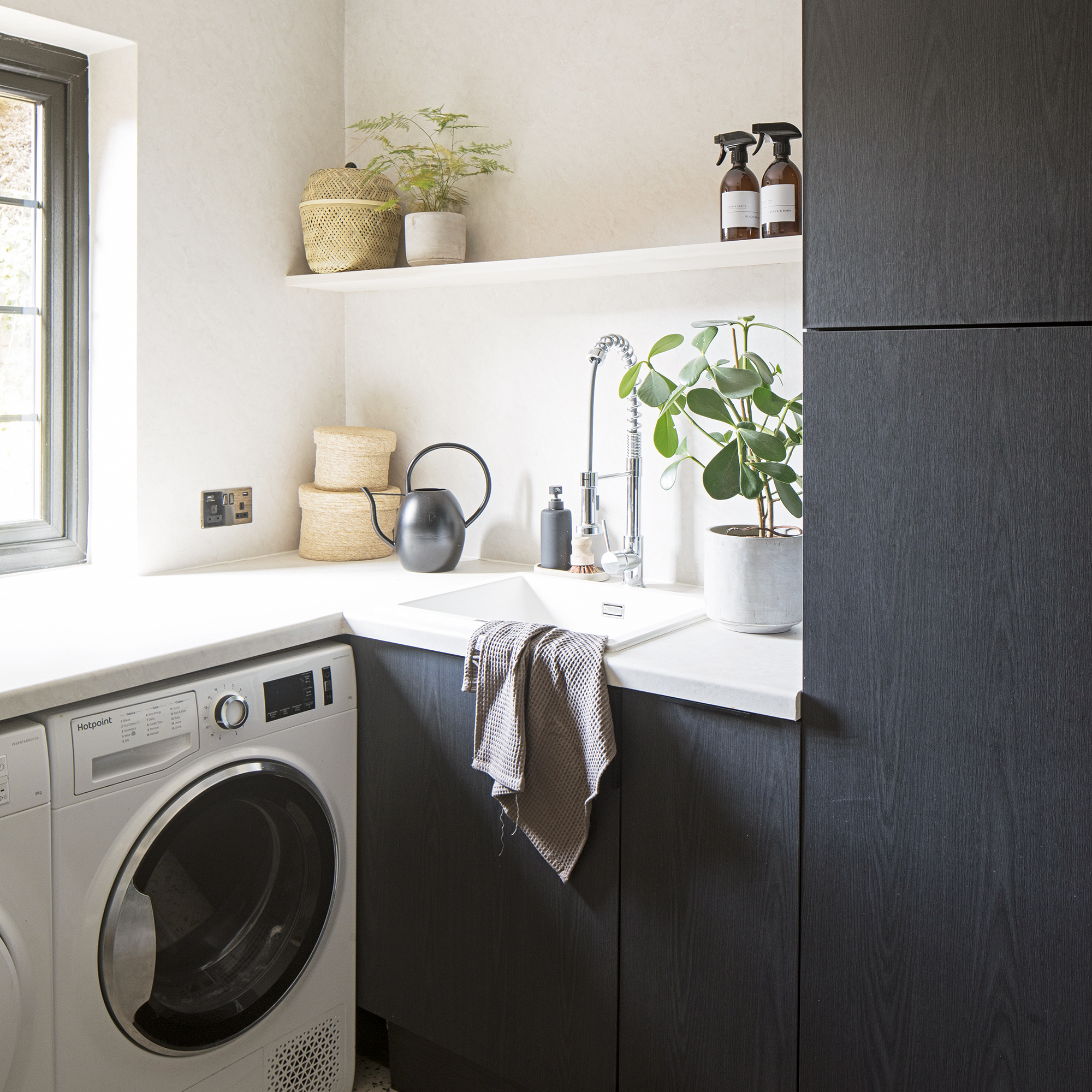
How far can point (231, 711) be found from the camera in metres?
1.65

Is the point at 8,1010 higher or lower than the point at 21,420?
lower

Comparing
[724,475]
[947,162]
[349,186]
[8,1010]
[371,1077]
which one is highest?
[349,186]

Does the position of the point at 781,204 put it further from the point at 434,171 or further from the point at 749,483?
the point at 434,171

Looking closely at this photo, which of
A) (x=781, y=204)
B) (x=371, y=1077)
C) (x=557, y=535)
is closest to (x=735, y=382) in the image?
(x=781, y=204)

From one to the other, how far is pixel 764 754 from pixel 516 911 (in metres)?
0.53

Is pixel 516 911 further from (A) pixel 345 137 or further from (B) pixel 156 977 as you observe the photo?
(A) pixel 345 137

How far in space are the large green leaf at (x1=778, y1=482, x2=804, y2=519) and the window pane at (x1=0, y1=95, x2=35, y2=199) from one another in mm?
1670

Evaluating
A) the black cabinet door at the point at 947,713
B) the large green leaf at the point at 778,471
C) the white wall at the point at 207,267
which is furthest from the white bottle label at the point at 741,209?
the white wall at the point at 207,267

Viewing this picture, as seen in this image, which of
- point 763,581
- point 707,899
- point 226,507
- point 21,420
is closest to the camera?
point 707,899

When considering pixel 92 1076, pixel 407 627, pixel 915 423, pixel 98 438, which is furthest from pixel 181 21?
pixel 92 1076

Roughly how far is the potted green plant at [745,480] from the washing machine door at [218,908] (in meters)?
0.80

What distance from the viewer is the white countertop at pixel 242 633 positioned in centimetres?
145

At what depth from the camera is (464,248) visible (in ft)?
7.73

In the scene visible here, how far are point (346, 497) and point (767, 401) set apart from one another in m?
1.18
